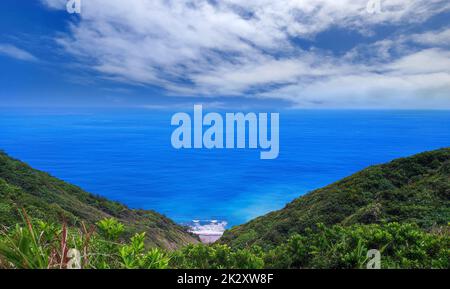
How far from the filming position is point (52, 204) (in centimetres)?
1563

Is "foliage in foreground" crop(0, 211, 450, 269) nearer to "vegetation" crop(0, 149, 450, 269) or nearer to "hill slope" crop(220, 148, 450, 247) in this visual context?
"vegetation" crop(0, 149, 450, 269)

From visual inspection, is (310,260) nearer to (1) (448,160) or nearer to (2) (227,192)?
(1) (448,160)

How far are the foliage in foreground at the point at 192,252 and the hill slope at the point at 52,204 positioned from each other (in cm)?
34

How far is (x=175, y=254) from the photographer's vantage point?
3.58m

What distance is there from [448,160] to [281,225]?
896 cm

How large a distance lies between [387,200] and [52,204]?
15262mm

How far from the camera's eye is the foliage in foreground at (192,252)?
8.09 ft

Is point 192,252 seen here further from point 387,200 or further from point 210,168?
point 210,168

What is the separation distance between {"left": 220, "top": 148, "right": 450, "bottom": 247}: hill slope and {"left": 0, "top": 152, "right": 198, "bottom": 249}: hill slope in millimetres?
7431

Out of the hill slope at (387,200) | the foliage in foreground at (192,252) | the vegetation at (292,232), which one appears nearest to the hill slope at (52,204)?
the vegetation at (292,232)

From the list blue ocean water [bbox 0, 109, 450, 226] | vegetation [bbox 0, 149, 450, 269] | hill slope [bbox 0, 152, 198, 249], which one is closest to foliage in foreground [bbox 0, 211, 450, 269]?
vegetation [bbox 0, 149, 450, 269]

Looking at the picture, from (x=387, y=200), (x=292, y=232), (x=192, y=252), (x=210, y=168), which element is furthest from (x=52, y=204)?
(x=210, y=168)

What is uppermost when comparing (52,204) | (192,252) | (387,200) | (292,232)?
(387,200)

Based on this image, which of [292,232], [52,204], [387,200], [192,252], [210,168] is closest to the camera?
[192,252]
